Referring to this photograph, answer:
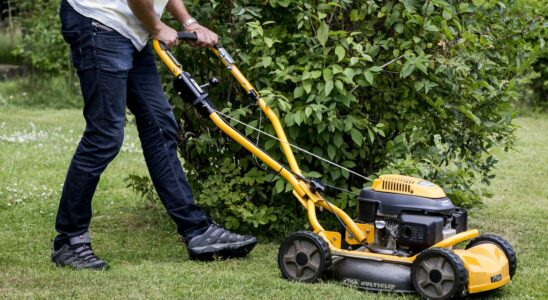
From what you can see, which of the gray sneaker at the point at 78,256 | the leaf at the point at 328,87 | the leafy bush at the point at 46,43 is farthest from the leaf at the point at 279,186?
the leafy bush at the point at 46,43

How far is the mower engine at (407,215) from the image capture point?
3.55 metres

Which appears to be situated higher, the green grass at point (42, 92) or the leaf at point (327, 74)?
the leaf at point (327, 74)

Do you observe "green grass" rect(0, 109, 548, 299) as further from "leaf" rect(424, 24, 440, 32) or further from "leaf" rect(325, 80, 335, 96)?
"leaf" rect(424, 24, 440, 32)

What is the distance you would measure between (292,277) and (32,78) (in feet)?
32.3

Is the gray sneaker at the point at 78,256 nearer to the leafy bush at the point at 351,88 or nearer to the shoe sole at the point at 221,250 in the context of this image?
the shoe sole at the point at 221,250

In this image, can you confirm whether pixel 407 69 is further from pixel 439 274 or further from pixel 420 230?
pixel 439 274

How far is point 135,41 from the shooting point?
3998 millimetres

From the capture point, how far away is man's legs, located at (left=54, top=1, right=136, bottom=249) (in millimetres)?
3895

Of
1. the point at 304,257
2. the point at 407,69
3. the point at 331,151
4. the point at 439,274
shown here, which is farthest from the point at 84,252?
the point at 407,69

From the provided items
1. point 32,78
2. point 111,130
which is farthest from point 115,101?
point 32,78

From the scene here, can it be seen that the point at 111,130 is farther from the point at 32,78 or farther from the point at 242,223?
the point at 32,78

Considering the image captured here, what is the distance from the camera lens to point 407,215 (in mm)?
3602

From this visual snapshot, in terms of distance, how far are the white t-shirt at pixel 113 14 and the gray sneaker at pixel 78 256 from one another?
2.97 ft

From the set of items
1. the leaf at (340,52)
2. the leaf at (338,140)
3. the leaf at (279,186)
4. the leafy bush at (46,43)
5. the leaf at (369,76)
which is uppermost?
the leaf at (340,52)
